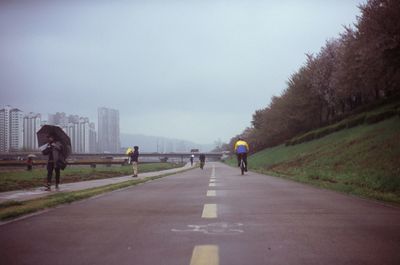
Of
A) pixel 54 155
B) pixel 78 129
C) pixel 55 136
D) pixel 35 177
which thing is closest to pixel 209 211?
pixel 54 155

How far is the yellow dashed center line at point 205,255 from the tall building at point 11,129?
1712 cm

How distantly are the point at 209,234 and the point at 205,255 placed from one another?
1343 mm

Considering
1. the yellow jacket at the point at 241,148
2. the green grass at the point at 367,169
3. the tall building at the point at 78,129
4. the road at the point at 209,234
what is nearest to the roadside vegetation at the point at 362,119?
the green grass at the point at 367,169

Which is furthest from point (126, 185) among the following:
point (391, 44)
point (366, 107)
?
point (366, 107)

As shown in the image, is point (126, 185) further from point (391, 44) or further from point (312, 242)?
point (391, 44)

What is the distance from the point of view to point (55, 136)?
17.9 m

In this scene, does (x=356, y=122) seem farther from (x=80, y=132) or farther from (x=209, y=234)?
(x=209, y=234)

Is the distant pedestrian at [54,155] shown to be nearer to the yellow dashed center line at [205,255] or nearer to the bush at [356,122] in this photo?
the yellow dashed center line at [205,255]

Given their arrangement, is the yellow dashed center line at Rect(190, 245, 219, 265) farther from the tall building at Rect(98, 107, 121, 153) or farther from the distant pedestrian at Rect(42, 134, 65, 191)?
the tall building at Rect(98, 107, 121, 153)

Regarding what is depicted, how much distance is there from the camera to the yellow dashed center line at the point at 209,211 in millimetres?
8828

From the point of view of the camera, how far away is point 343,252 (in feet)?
18.5

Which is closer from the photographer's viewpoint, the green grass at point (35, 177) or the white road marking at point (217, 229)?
the white road marking at point (217, 229)

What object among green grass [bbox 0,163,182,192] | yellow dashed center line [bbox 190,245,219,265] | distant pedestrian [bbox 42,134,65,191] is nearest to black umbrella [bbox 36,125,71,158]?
distant pedestrian [bbox 42,134,65,191]

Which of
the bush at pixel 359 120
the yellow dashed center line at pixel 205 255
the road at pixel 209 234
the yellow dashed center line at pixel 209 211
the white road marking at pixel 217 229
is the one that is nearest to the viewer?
the yellow dashed center line at pixel 205 255
